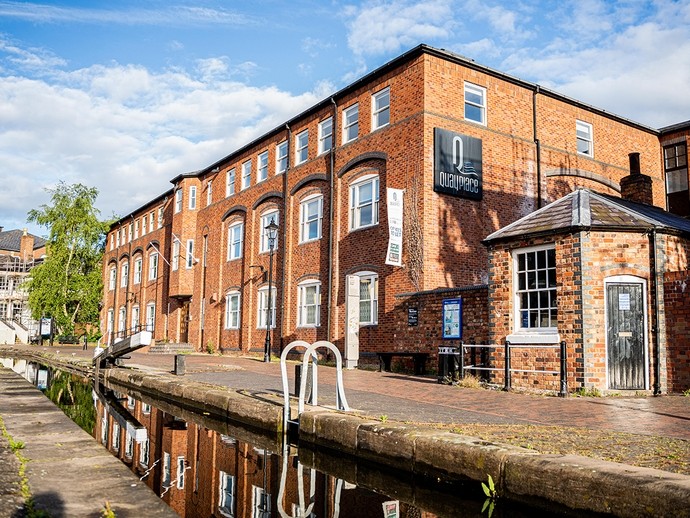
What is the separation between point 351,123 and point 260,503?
16.5 metres

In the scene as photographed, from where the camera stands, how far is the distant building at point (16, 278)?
45719mm

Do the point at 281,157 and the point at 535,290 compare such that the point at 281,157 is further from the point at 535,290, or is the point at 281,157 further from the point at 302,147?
the point at 535,290

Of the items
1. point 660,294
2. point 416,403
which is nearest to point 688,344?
point 660,294

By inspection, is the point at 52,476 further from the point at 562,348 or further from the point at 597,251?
the point at 597,251

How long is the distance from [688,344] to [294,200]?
595 inches

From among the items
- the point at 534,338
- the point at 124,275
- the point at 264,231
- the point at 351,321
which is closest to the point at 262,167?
the point at 264,231

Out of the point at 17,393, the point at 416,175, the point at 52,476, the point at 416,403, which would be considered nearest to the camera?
the point at 52,476

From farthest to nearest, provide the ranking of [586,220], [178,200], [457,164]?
[178,200], [457,164], [586,220]

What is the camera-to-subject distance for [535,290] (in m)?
12.6

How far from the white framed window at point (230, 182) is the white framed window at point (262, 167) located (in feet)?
9.27

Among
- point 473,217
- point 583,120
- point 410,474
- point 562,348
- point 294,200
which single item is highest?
point 583,120

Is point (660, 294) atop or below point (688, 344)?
atop

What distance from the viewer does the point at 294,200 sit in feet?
77.3

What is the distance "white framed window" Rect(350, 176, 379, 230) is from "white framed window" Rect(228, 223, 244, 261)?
8824mm
